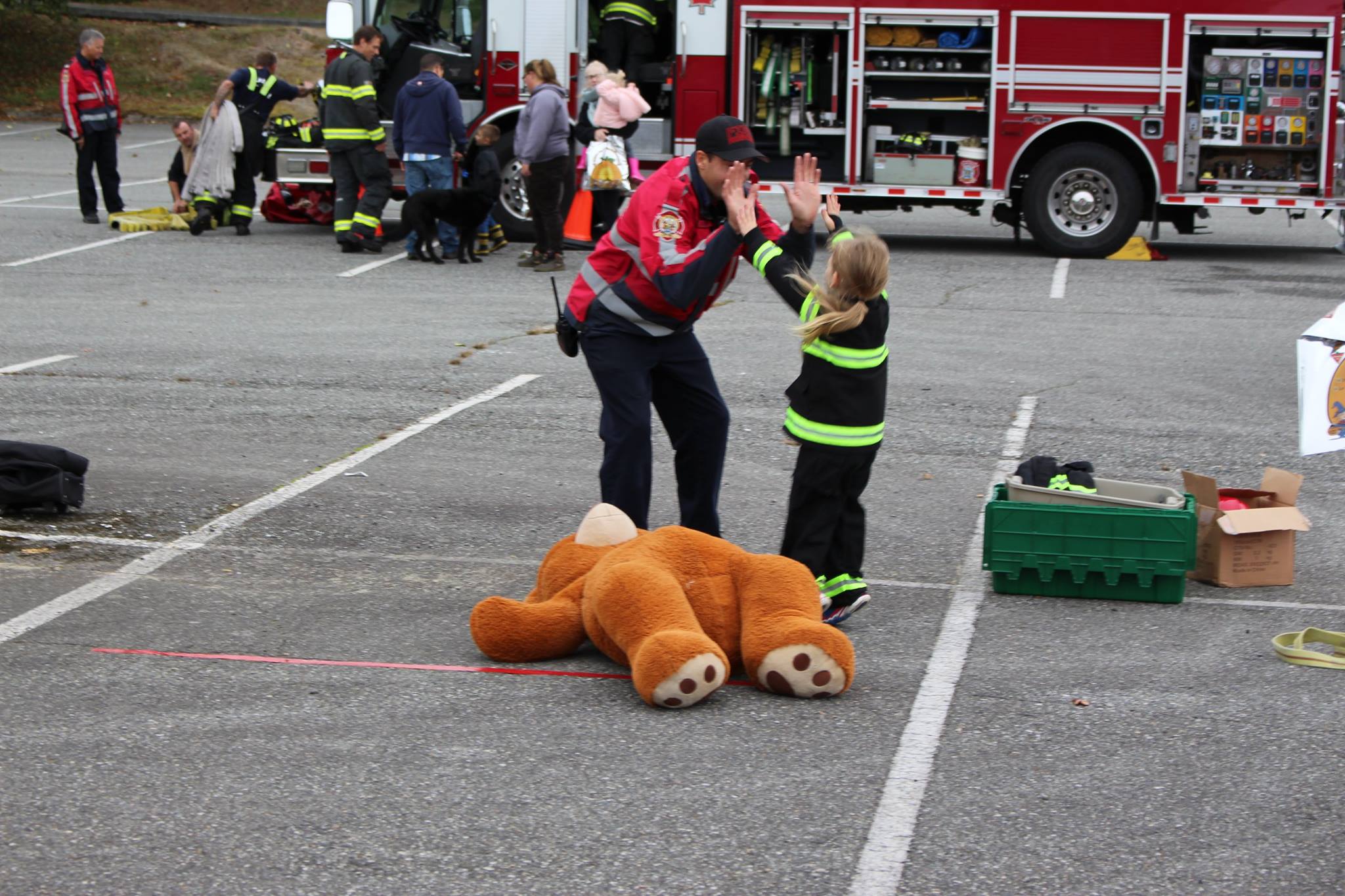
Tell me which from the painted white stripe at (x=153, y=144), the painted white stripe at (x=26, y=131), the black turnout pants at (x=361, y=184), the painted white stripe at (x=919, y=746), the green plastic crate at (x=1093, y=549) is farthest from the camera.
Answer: the painted white stripe at (x=26, y=131)

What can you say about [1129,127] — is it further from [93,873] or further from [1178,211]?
[93,873]

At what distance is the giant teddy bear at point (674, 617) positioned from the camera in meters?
4.72

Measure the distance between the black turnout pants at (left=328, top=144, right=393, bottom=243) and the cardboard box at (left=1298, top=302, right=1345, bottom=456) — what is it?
36.7 ft

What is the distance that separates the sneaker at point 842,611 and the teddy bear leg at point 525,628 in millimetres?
931

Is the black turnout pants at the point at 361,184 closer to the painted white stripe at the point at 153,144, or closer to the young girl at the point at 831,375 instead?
the young girl at the point at 831,375

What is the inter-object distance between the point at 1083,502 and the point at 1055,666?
93 centimetres

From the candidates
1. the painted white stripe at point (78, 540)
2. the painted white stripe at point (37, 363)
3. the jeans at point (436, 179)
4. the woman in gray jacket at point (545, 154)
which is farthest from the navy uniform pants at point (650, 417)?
the jeans at point (436, 179)

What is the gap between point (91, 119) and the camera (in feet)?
54.2

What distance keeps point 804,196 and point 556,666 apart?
1.77 meters

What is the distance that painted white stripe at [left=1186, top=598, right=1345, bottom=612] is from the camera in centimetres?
587

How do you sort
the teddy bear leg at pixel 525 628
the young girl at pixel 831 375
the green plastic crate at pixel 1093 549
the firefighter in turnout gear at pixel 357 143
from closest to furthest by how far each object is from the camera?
the teddy bear leg at pixel 525 628 → the young girl at pixel 831 375 → the green plastic crate at pixel 1093 549 → the firefighter in turnout gear at pixel 357 143

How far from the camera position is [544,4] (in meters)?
15.5

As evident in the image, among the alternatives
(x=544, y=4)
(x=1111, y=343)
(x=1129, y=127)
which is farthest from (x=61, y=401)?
(x=1129, y=127)

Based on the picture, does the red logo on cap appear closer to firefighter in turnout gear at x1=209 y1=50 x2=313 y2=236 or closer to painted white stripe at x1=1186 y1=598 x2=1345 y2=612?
painted white stripe at x1=1186 y1=598 x2=1345 y2=612
